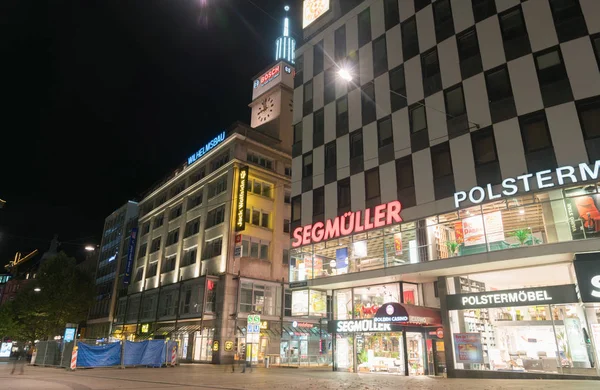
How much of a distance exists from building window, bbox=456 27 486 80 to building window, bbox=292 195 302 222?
45.0 feet

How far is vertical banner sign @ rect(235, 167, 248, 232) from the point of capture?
130ft

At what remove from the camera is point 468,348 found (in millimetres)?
19156

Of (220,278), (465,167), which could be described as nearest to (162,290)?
(220,278)

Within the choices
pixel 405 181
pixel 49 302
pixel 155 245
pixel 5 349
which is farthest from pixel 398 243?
pixel 5 349

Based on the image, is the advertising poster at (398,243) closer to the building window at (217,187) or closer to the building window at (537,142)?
the building window at (537,142)

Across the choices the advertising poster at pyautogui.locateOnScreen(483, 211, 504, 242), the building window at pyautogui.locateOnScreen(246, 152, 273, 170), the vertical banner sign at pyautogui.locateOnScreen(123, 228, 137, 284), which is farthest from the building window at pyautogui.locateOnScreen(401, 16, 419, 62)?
the vertical banner sign at pyautogui.locateOnScreen(123, 228, 137, 284)

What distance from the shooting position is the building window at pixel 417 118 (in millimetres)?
22981

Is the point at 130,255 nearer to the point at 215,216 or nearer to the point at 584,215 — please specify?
the point at 215,216

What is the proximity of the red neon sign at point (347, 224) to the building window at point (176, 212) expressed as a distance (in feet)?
94.4

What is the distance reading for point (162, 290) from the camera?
47312mm

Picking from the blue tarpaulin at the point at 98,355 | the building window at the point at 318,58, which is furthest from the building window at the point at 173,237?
the building window at the point at 318,58

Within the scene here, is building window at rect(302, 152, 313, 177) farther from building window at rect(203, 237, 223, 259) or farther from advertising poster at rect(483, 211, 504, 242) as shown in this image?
building window at rect(203, 237, 223, 259)

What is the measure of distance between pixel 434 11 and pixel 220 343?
31.4m

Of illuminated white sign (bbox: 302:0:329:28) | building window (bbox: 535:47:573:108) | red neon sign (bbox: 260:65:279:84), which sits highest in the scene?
red neon sign (bbox: 260:65:279:84)
